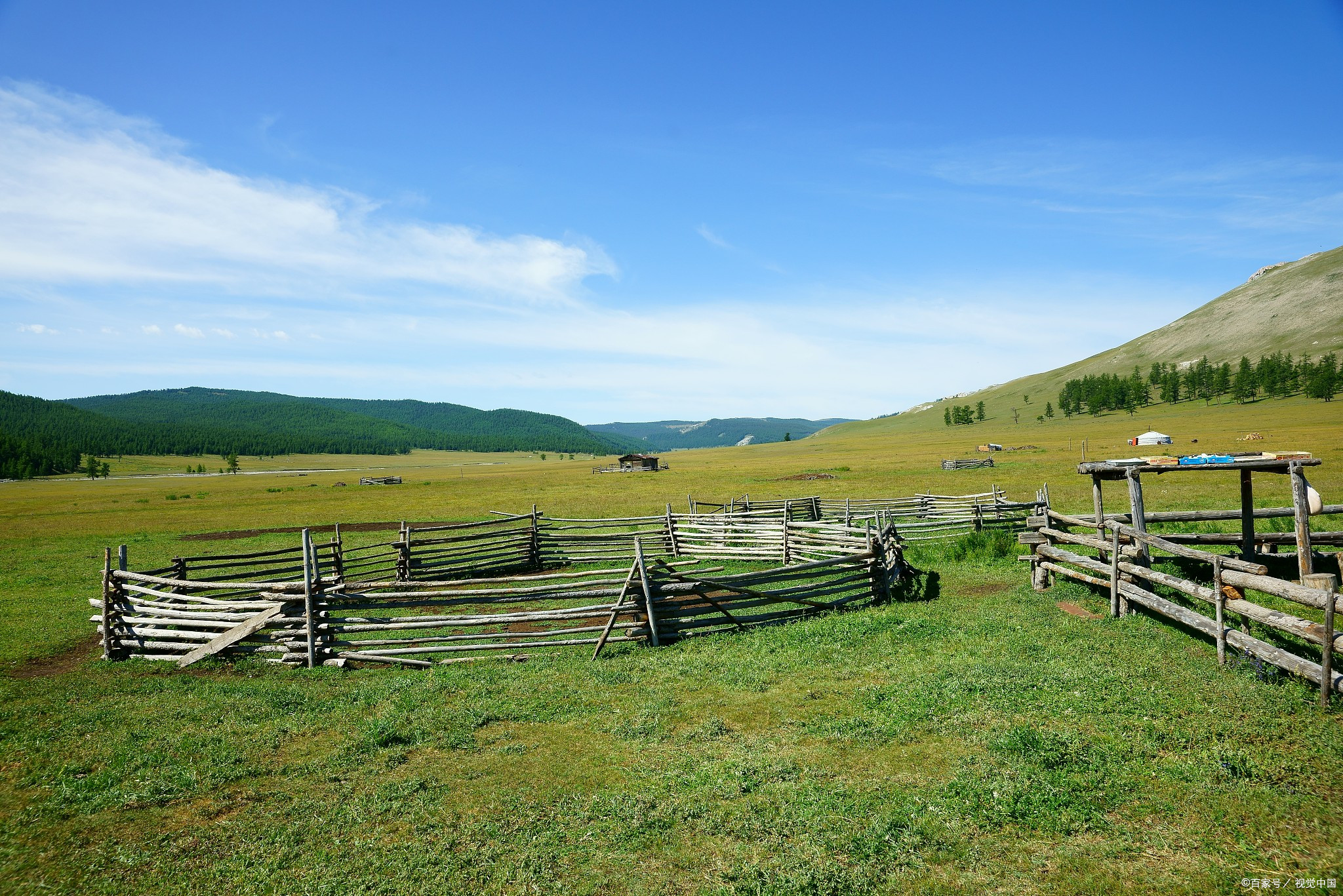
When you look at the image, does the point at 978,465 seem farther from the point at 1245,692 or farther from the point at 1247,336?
the point at 1247,336

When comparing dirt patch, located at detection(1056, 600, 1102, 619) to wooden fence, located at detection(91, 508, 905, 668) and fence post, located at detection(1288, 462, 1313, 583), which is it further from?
wooden fence, located at detection(91, 508, 905, 668)

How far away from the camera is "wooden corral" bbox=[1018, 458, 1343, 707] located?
23.2ft

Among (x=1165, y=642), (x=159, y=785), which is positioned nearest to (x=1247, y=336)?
(x=1165, y=642)

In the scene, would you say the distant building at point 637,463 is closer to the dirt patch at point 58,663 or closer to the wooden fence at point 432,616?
the wooden fence at point 432,616

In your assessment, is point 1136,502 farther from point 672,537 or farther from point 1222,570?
point 672,537

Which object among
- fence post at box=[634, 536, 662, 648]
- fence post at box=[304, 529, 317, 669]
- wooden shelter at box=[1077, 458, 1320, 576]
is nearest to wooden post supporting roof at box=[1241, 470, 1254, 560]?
wooden shelter at box=[1077, 458, 1320, 576]

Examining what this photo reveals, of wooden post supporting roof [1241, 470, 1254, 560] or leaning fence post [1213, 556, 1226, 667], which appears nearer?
leaning fence post [1213, 556, 1226, 667]

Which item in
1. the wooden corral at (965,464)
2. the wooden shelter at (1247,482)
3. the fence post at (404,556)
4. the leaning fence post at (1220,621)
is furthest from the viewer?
the wooden corral at (965,464)

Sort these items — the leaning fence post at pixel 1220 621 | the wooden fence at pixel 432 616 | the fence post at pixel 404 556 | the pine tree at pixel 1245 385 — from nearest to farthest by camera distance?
the leaning fence post at pixel 1220 621 < the wooden fence at pixel 432 616 < the fence post at pixel 404 556 < the pine tree at pixel 1245 385

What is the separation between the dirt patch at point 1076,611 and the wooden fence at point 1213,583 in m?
0.35

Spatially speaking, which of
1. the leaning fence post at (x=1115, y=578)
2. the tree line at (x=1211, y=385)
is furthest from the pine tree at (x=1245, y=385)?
the leaning fence post at (x=1115, y=578)

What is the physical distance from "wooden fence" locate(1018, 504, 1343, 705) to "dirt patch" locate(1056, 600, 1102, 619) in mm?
349

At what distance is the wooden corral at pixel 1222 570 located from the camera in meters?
7.06

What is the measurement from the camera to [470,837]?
18.0 feet
